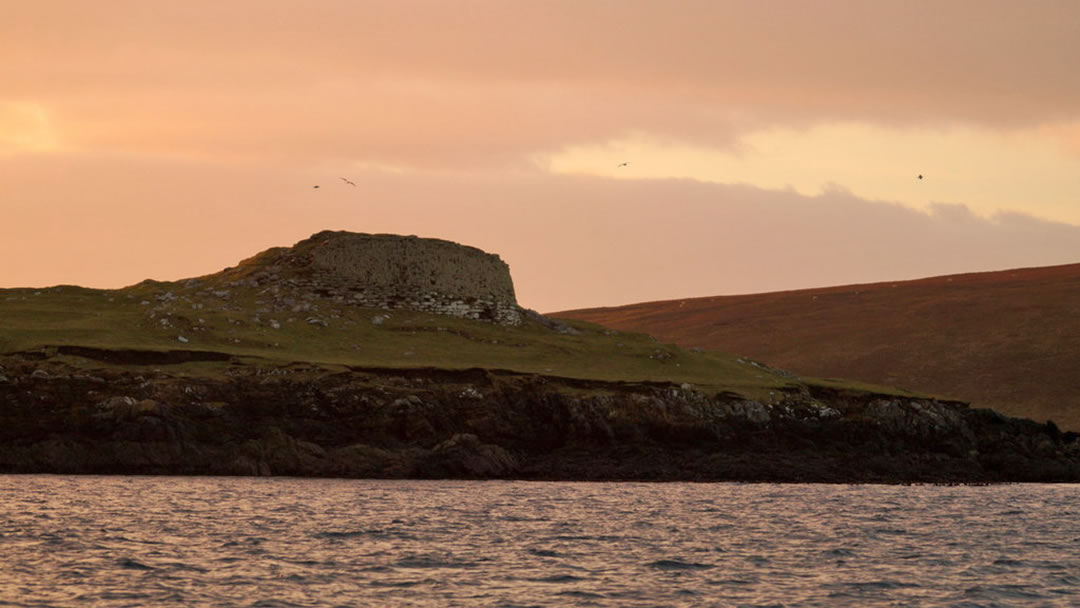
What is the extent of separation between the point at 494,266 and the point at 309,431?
151ft

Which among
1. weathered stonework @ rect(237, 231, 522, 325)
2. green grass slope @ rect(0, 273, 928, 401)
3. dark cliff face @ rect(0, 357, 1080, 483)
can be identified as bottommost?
dark cliff face @ rect(0, 357, 1080, 483)

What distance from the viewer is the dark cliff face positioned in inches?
3002

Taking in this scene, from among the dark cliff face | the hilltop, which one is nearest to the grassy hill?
the hilltop

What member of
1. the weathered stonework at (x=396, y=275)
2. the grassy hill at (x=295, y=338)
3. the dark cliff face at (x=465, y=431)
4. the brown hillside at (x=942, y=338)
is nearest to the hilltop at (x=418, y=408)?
the dark cliff face at (x=465, y=431)

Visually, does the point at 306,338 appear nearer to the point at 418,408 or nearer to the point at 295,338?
the point at 295,338

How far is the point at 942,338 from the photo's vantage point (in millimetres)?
159125

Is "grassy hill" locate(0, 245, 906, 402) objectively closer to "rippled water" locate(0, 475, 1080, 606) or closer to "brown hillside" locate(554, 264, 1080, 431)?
"rippled water" locate(0, 475, 1080, 606)

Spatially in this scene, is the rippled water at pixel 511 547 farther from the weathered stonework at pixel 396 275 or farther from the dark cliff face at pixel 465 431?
the weathered stonework at pixel 396 275

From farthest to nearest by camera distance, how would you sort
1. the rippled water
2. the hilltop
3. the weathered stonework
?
the weathered stonework
the hilltop
the rippled water

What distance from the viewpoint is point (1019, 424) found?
313 ft

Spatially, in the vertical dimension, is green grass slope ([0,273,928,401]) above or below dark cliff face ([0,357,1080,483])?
above

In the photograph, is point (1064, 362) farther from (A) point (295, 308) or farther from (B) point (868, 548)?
(B) point (868, 548)

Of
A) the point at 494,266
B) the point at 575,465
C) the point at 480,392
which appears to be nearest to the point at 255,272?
the point at 494,266

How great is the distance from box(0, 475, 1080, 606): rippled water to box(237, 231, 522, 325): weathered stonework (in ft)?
161
